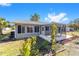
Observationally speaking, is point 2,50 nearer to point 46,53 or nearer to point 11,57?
point 11,57

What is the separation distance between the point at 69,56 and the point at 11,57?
9.17 feet

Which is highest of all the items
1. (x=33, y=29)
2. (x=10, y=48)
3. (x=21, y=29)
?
Answer: (x=33, y=29)

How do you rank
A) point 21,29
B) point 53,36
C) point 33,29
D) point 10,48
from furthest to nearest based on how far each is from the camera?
1. point 21,29
2. point 33,29
3. point 10,48
4. point 53,36

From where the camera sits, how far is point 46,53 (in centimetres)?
1086

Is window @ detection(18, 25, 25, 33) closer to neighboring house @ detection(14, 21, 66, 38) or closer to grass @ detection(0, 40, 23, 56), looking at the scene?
neighboring house @ detection(14, 21, 66, 38)

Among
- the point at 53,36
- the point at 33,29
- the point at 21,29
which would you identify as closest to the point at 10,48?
the point at 33,29

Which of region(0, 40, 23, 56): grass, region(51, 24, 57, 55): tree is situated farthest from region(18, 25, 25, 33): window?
region(51, 24, 57, 55): tree

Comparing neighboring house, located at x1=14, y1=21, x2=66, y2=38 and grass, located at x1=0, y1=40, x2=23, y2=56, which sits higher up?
neighboring house, located at x1=14, y1=21, x2=66, y2=38

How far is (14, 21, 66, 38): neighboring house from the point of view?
11.4 m

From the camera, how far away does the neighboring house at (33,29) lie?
11438mm

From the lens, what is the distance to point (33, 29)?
12.1 m

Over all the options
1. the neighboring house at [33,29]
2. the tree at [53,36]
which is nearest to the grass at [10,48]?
the neighboring house at [33,29]

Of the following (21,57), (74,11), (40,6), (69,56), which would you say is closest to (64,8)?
(74,11)

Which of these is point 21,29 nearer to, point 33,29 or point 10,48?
point 33,29
